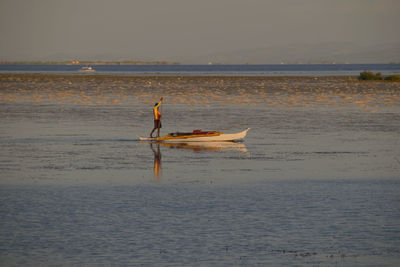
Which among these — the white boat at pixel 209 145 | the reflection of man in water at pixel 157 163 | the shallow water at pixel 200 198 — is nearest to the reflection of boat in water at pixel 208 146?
the white boat at pixel 209 145

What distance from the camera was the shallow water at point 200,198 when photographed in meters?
14.9

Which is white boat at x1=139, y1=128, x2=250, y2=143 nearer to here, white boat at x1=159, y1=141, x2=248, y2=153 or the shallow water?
white boat at x1=159, y1=141, x2=248, y2=153

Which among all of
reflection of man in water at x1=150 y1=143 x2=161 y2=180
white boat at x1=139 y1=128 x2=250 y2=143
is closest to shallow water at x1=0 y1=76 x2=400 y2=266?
reflection of man in water at x1=150 y1=143 x2=161 y2=180

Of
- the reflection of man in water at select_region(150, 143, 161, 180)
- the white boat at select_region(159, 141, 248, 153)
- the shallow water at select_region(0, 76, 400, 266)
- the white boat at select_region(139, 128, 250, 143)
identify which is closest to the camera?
the shallow water at select_region(0, 76, 400, 266)

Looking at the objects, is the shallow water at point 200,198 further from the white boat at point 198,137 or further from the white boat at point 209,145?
the white boat at point 198,137

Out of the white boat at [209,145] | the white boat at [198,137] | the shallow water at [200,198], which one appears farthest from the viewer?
the white boat at [198,137]

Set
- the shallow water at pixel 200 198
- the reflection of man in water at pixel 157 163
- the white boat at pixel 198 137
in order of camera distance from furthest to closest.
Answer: the white boat at pixel 198 137, the reflection of man in water at pixel 157 163, the shallow water at pixel 200 198

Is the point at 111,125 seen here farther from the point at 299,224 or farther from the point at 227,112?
the point at 299,224

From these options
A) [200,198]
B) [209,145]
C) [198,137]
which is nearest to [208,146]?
[209,145]

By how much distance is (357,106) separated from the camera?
58750mm

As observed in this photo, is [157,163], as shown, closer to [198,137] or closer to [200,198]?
[198,137]

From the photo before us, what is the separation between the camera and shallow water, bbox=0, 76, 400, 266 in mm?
14906

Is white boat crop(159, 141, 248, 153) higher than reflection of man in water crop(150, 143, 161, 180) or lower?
lower

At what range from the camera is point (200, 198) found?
2005 centimetres
